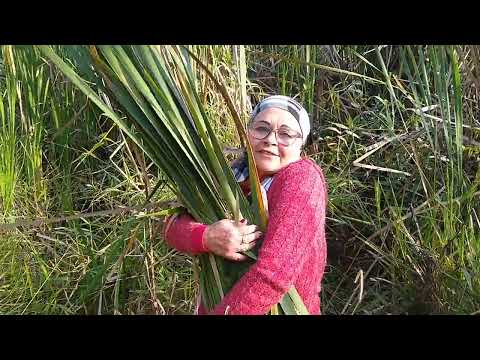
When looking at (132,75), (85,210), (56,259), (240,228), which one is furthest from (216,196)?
(85,210)

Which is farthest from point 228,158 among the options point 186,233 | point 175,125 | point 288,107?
point 175,125

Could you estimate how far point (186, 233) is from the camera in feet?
2.69

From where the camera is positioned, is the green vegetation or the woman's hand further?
the green vegetation

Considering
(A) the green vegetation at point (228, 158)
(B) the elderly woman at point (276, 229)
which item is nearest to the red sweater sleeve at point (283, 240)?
(B) the elderly woman at point (276, 229)

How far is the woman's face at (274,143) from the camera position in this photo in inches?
35.5

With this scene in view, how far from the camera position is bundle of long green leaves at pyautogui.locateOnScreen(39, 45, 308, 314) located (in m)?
0.68

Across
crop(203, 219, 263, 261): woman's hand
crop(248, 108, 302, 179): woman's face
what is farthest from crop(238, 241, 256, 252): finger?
crop(248, 108, 302, 179): woman's face

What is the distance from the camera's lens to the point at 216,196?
75cm

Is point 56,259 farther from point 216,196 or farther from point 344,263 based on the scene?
point 216,196

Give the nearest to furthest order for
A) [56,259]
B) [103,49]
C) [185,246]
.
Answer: [103,49] < [185,246] < [56,259]

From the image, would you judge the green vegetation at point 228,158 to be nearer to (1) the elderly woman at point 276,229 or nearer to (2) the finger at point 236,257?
(1) the elderly woman at point 276,229

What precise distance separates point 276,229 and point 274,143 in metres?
0.16

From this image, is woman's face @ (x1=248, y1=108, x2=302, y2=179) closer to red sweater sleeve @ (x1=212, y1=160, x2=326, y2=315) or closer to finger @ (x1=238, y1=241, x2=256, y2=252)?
red sweater sleeve @ (x1=212, y1=160, x2=326, y2=315)

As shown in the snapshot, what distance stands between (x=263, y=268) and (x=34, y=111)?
0.98 m
